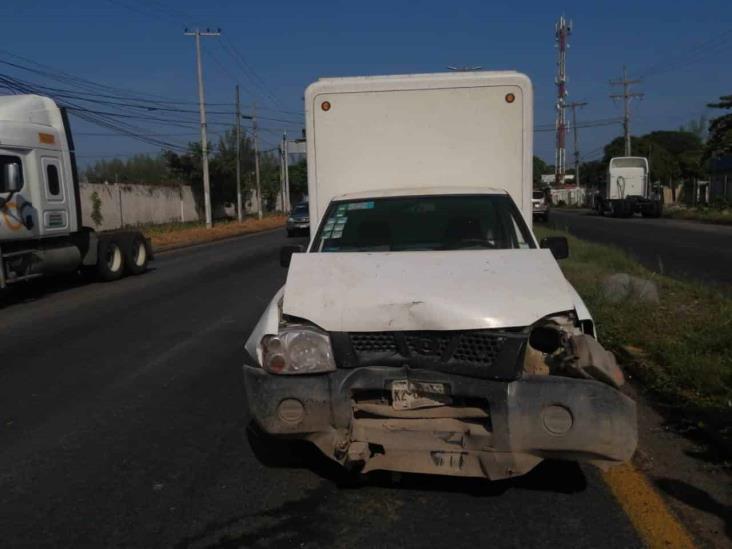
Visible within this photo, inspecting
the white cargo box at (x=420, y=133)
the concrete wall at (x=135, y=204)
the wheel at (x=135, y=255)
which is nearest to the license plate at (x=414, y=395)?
the white cargo box at (x=420, y=133)

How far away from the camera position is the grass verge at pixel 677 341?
586 centimetres

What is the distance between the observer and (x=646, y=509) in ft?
13.2

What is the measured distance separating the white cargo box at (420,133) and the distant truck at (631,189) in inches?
1529

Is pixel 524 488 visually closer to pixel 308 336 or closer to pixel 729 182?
pixel 308 336

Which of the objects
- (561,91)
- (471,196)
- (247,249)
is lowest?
(247,249)

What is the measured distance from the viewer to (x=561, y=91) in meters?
72.8

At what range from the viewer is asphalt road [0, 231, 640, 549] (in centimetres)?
385

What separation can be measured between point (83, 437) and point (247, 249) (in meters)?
19.6

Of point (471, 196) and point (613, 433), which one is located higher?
point (471, 196)

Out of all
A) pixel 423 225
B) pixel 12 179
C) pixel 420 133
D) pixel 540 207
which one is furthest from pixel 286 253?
pixel 540 207

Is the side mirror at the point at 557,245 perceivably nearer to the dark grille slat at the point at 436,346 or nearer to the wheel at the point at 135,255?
the dark grille slat at the point at 436,346

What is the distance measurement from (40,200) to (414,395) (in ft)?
38.2

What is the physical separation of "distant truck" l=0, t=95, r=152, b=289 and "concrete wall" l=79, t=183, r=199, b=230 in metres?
19.5

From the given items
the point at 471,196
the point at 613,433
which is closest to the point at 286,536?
the point at 613,433
